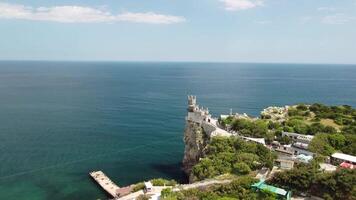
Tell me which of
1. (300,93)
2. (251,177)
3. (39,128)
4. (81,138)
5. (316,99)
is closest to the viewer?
(251,177)

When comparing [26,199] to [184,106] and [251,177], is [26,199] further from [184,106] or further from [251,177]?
[184,106]

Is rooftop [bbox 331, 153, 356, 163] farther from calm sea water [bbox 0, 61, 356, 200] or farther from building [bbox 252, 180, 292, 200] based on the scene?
calm sea water [bbox 0, 61, 356, 200]

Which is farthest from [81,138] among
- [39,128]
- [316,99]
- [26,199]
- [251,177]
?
[316,99]

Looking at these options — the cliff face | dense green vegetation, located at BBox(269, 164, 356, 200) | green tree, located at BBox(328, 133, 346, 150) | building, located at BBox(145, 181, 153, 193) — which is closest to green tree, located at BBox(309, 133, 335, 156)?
green tree, located at BBox(328, 133, 346, 150)

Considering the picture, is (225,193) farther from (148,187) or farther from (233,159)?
(148,187)

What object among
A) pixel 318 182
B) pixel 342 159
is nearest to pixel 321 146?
pixel 342 159
